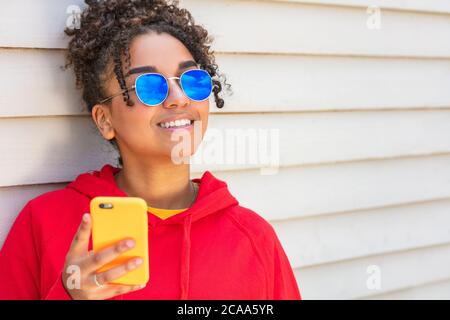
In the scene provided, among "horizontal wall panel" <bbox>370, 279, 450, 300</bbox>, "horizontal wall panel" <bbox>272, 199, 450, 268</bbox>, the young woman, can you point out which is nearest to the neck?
the young woman

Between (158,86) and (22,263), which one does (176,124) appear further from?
(22,263)

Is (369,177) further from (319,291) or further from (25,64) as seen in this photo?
(25,64)

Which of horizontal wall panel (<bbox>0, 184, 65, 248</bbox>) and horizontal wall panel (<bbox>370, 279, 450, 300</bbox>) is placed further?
horizontal wall panel (<bbox>370, 279, 450, 300</bbox>)

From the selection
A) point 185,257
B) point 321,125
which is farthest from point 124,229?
point 321,125

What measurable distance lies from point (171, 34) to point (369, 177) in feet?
4.54

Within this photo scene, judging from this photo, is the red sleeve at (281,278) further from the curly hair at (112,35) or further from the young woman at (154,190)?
the curly hair at (112,35)

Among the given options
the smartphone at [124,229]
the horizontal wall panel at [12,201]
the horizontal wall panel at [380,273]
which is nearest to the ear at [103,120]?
the horizontal wall panel at [12,201]

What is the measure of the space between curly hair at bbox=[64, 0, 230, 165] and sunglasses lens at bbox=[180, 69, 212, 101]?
18 centimetres

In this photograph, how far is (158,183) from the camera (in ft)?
7.17

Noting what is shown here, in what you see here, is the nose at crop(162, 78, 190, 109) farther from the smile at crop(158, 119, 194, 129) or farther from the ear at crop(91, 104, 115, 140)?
the ear at crop(91, 104, 115, 140)

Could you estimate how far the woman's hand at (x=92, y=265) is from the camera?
1.64 m

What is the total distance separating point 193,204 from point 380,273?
4.59 feet

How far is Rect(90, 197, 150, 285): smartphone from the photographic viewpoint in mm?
1714

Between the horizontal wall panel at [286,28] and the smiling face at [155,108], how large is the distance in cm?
34
